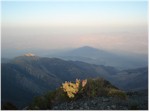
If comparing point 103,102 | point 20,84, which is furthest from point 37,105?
point 20,84

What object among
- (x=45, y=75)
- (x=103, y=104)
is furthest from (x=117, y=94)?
(x=45, y=75)

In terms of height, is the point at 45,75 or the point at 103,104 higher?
the point at 103,104

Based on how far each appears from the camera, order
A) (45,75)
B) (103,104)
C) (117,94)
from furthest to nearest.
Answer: (45,75) → (117,94) → (103,104)

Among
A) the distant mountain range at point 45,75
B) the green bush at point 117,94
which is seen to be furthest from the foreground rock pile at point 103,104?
the distant mountain range at point 45,75

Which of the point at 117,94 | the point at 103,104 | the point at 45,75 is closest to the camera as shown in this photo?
the point at 103,104

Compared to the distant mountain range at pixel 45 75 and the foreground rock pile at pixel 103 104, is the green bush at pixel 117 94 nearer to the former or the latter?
the foreground rock pile at pixel 103 104

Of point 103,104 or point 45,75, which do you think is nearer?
point 103,104

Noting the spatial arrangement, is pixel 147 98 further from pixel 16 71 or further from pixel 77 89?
pixel 16 71

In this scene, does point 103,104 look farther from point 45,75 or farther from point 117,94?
point 45,75

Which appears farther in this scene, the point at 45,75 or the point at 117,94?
the point at 45,75
